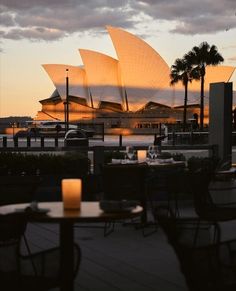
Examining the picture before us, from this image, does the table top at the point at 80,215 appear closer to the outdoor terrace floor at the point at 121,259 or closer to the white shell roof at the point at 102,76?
the outdoor terrace floor at the point at 121,259

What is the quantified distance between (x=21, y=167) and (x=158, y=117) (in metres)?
83.2

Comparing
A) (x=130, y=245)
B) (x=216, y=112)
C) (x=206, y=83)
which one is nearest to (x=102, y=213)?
(x=130, y=245)

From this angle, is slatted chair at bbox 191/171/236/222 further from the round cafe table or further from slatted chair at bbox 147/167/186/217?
the round cafe table

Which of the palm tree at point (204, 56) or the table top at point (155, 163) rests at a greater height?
the palm tree at point (204, 56)

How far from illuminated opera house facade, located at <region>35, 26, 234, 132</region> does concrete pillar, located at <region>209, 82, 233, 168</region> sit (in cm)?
6069

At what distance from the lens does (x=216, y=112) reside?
13.5 meters

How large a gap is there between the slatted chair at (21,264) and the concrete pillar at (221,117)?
356 inches

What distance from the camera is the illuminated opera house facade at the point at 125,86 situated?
7856 centimetres

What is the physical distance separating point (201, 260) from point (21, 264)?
50.0 inches

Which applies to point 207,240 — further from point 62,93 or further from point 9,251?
point 62,93

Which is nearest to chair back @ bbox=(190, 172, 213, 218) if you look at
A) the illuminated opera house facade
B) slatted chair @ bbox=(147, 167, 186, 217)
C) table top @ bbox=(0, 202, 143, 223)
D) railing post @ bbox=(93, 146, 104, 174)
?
slatted chair @ bbox=(147, 167, 186, 217)

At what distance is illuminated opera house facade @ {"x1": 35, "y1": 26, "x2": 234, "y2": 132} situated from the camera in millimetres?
78562

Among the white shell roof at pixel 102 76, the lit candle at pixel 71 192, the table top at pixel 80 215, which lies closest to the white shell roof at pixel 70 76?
the white shell roof at pixel 102 76

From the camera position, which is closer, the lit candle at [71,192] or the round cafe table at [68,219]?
the round cafe table at [68,219]
